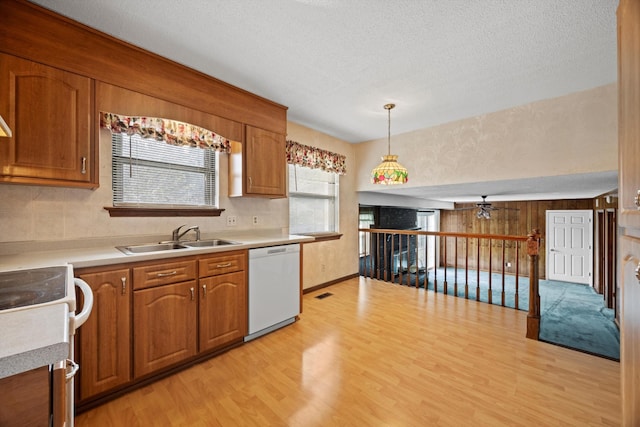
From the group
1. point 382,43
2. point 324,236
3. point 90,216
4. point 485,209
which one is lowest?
point 324,236

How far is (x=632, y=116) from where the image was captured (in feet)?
2.84

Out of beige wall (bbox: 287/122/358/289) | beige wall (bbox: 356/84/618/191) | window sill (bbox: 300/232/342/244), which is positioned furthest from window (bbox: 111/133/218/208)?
beige wall (bbox: 356/84/618/191)

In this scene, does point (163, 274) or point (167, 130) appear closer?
point (163, 274)

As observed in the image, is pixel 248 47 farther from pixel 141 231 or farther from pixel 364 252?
pixel 364 252

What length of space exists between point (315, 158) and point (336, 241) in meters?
1.43

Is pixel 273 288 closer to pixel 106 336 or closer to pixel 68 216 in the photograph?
pixel 106 336

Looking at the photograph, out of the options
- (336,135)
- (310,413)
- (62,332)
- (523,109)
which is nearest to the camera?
(62,332)

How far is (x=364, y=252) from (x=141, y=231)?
351cm

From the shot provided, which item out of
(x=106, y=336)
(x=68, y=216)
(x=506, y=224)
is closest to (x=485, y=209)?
(x=506, y=224)

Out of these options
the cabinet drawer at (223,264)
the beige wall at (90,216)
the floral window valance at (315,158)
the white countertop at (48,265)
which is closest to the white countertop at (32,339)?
the white countertop at (48,265)

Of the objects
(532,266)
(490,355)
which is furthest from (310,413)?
(532,266)

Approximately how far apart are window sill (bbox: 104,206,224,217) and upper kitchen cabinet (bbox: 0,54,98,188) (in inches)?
12.0

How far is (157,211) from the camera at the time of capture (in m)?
2.30

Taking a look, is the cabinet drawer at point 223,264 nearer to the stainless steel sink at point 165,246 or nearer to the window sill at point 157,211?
the stainless steel sink at point 165,246
